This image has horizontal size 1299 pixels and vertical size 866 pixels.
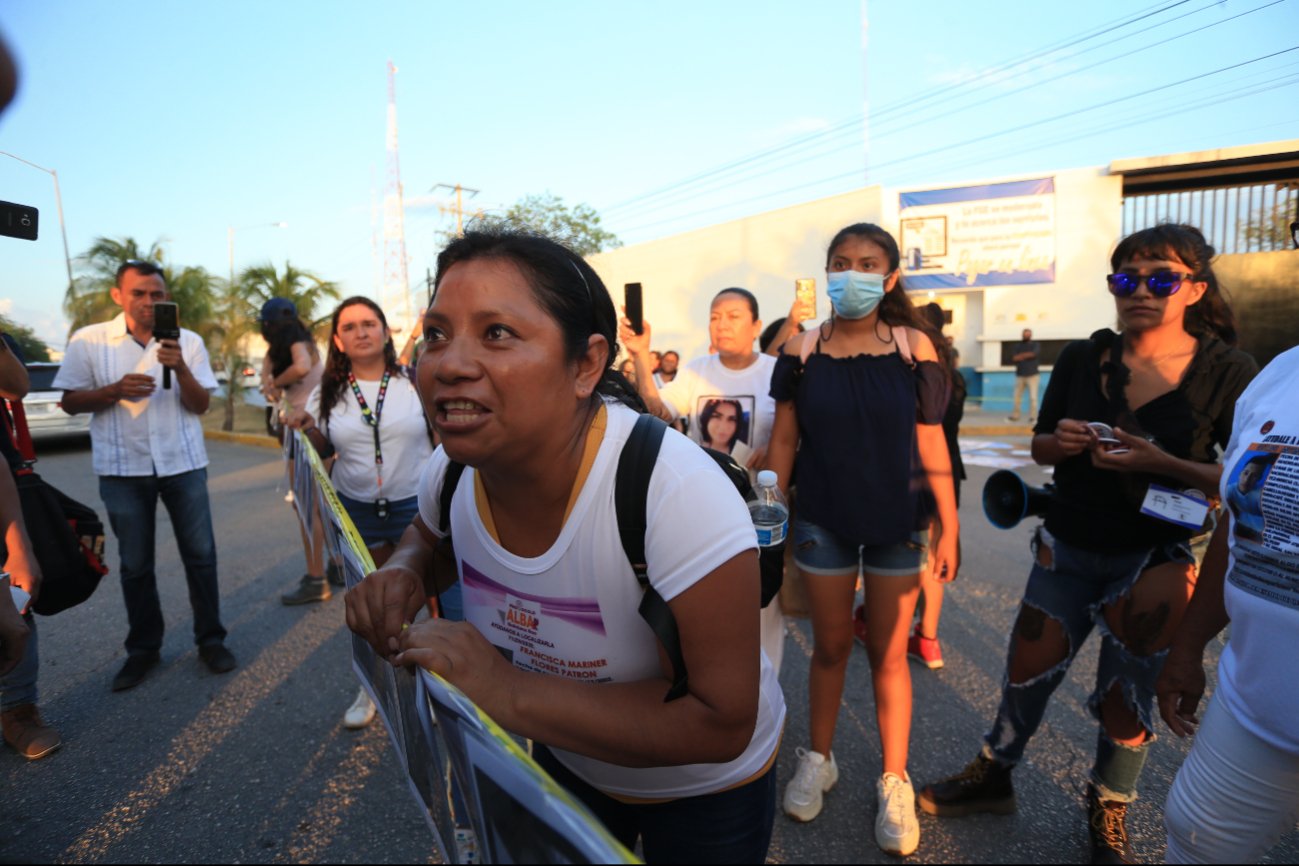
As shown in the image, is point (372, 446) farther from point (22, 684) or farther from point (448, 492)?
point (448, 492)

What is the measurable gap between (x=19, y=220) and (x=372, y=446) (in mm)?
2408

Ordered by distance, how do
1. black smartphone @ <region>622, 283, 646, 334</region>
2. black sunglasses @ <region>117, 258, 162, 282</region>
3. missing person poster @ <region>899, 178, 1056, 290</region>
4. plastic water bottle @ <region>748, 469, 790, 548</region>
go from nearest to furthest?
plastic water bottle @ <region>748, 469, 790, 548</region>, black smartphone @ <region>622, 283, 646, 334</region>, black sunglasses @ <region>117, 258, 162, 282</region>, missing person poster @ <region>899, 178, 1056, 290</region>

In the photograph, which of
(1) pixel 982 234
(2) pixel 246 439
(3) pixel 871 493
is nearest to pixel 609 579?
(3) pixel 871 493

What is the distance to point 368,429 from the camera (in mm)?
3613

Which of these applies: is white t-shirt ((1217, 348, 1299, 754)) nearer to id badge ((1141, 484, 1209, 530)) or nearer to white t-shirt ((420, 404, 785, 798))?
id badge ((1141, 484, 1209, 530))

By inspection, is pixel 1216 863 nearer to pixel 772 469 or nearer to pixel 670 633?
pixel 670 633

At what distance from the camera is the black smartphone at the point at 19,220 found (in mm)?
1221

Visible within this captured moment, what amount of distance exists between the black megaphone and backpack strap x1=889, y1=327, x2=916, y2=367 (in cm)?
51

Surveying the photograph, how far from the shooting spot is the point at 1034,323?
22703mm

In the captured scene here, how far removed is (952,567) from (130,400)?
163 inches

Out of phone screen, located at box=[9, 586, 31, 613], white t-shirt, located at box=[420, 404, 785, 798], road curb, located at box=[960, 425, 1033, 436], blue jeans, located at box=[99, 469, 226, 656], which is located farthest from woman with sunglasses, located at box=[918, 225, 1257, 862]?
road curb, located at box=[960, 425, 1033, 436]

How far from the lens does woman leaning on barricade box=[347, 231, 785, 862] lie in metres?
1.22

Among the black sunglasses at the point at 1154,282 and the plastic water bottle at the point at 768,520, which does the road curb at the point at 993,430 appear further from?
the plastic water bottle at the point at 768,520

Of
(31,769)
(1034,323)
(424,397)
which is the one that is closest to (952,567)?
(424,397)
